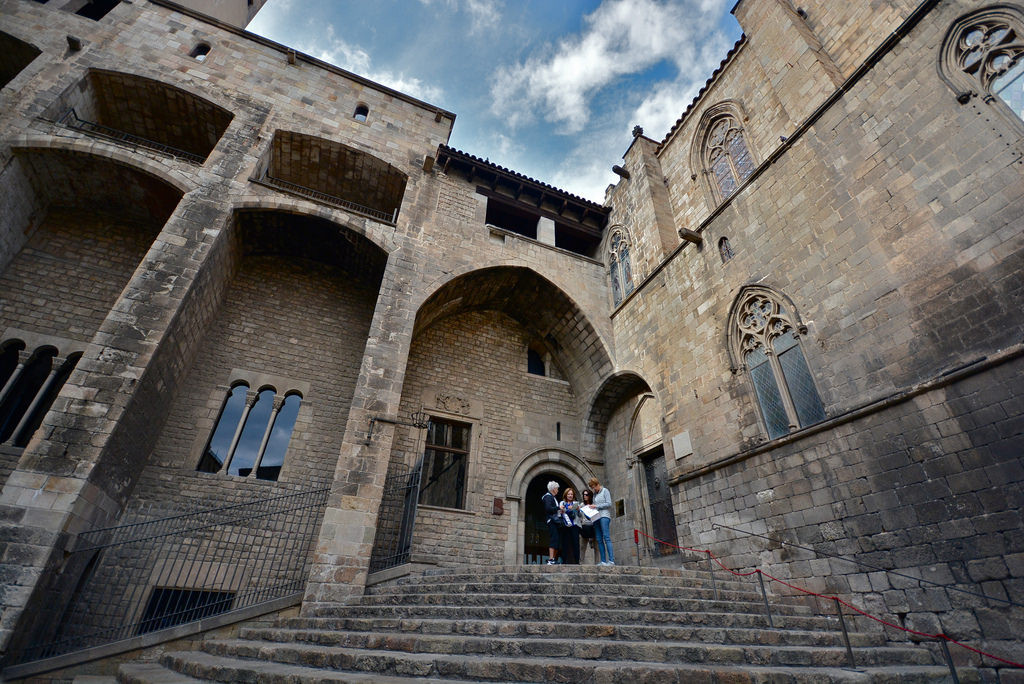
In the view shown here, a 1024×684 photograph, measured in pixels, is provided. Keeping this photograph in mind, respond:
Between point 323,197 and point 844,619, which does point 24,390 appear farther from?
point 844,619

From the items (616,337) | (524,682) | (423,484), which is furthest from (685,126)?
(524,682)

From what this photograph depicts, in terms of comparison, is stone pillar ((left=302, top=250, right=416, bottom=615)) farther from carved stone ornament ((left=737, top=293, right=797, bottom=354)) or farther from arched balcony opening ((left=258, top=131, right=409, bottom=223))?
carved stone ornament ((left=737, top=293, right=797, bottom=354))

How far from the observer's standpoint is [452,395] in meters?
10.7

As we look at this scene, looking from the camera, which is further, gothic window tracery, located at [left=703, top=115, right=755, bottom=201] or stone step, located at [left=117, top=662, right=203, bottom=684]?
gothic window tracery, located at [left=703, top=115, right=755, bottom=201]

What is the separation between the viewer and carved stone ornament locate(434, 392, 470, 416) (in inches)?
413

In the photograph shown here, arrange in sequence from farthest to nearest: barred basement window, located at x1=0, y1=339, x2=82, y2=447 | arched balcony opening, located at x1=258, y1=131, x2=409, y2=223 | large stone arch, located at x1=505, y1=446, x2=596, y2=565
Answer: arched balcony opening, located at x1=258, y1=131, x2=409, y2=223 < large stone arch, located at x1=505, y1=446, x2=596, y2=565 < barred basement window, located at x1=0, y1=339, x2=82, y2=447

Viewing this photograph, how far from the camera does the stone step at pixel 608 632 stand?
12.0 feet

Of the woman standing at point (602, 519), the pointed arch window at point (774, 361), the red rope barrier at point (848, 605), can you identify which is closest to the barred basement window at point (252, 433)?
the woman standing at point (602, 519)

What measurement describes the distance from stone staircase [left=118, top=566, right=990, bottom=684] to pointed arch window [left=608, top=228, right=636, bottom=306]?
23.8 feet

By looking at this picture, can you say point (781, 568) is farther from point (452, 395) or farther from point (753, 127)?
point (753, 127)

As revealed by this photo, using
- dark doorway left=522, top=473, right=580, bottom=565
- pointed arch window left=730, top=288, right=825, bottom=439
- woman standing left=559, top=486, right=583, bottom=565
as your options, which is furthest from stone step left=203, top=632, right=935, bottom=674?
dark doorway left=522, top=473, right=580, bottom=565

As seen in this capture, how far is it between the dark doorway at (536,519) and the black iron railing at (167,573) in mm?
4808

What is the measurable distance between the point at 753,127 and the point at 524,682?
10125 millimetres

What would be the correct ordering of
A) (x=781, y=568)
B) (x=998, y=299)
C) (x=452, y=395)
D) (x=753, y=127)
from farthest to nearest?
(x=452, y=395) < (x=753, y=127) < (x=781, y=568) < (x=998, y=299)
